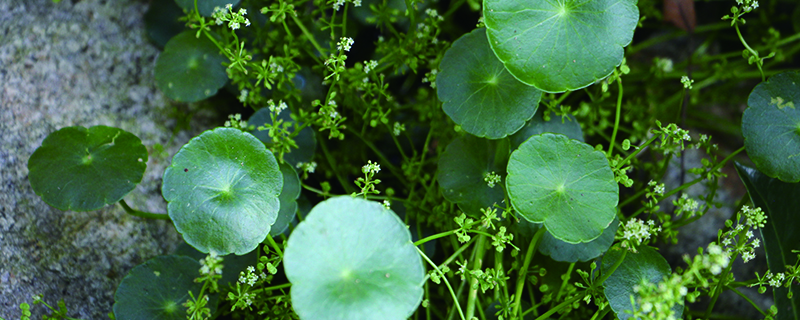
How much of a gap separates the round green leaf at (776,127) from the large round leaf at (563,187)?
344mm

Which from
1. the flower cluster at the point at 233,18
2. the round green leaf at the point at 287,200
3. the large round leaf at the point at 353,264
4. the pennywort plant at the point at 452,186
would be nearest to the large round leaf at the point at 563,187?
the pennywort plant at the point at 452,186

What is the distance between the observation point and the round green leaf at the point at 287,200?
1075mm

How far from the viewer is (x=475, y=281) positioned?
0.98 metres

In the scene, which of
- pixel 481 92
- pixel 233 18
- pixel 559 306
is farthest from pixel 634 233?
pixel 233 18

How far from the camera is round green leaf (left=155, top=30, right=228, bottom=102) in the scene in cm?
127

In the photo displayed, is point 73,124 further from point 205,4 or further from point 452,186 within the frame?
point 452,186

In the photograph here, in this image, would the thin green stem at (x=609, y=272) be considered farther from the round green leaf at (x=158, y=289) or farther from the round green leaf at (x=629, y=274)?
the round green leaf at (x=158, y=289)

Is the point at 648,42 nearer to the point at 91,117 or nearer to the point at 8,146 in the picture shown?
the point at 91,117

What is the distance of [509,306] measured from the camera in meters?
1.00

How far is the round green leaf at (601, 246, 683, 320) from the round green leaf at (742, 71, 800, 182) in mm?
296

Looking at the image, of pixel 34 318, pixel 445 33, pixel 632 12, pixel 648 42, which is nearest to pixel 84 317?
pixel 34 318

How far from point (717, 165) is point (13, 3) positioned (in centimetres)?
163

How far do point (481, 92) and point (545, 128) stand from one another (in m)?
0.19

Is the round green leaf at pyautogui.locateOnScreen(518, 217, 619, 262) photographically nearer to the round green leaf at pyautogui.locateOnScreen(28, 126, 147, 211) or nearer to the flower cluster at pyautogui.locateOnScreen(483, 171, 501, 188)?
the flower cluster at pyautogui.locateOnScreen(483, 171, 501, 188)
